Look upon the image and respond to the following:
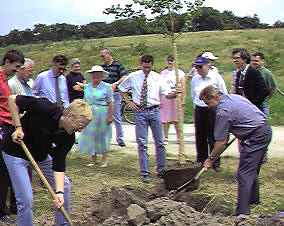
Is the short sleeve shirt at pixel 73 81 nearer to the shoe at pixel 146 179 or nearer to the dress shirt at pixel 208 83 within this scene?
the dress shirt at pixel 208 83

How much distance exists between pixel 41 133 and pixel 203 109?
3.43 m

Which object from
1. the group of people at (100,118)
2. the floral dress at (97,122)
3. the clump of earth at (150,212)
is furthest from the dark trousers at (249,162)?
the floral dress at (97,122)

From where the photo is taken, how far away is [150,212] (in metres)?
4.86

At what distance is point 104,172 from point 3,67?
9.05 feet

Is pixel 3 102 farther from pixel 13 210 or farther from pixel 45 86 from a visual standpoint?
pixel 45 86

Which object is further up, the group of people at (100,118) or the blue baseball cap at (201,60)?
the blue baseball cap at (201,60)

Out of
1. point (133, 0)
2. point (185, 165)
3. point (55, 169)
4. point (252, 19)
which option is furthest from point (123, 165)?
point (252, 19)

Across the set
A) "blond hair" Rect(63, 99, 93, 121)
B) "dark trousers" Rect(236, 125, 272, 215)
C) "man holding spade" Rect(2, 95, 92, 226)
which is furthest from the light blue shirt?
"blond hair" Rect(63, 99, 93, 121)

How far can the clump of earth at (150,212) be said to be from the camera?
14.9 ft

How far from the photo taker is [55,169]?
4.32 metres

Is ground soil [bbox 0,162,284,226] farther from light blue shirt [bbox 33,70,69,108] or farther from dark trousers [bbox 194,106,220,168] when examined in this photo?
light blue shirt [bbox 33,70,69,108]

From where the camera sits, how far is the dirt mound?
453 centimetres

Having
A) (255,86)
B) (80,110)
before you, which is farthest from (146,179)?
(80,110)

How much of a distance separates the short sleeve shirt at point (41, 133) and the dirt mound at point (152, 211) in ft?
3.05
